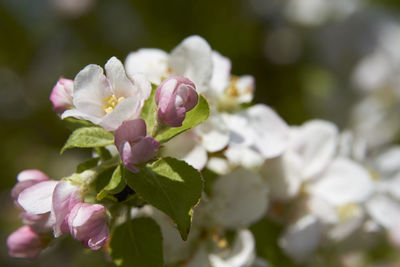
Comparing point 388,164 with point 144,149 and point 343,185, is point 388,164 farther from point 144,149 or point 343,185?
point 144,149

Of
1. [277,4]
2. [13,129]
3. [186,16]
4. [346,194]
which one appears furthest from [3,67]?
[346,194]

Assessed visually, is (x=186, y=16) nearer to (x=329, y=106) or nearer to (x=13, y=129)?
(x=329, y=106)

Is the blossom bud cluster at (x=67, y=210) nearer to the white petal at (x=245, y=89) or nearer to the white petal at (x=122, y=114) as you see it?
the white petal at (x=122, y=114)

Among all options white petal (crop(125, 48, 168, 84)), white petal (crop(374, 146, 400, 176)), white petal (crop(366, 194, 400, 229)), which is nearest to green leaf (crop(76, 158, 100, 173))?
white petal (crop(125, 48, 168, 84))

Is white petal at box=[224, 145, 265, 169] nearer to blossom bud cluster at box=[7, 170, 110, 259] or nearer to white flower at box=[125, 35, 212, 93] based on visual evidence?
white flower at box=[125, 35, 212, 93]

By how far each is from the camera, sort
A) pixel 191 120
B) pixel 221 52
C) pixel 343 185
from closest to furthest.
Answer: pixel 191 120 < pixel 343 185 < pixel 221 52

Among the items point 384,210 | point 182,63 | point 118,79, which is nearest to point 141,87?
point 118,79
